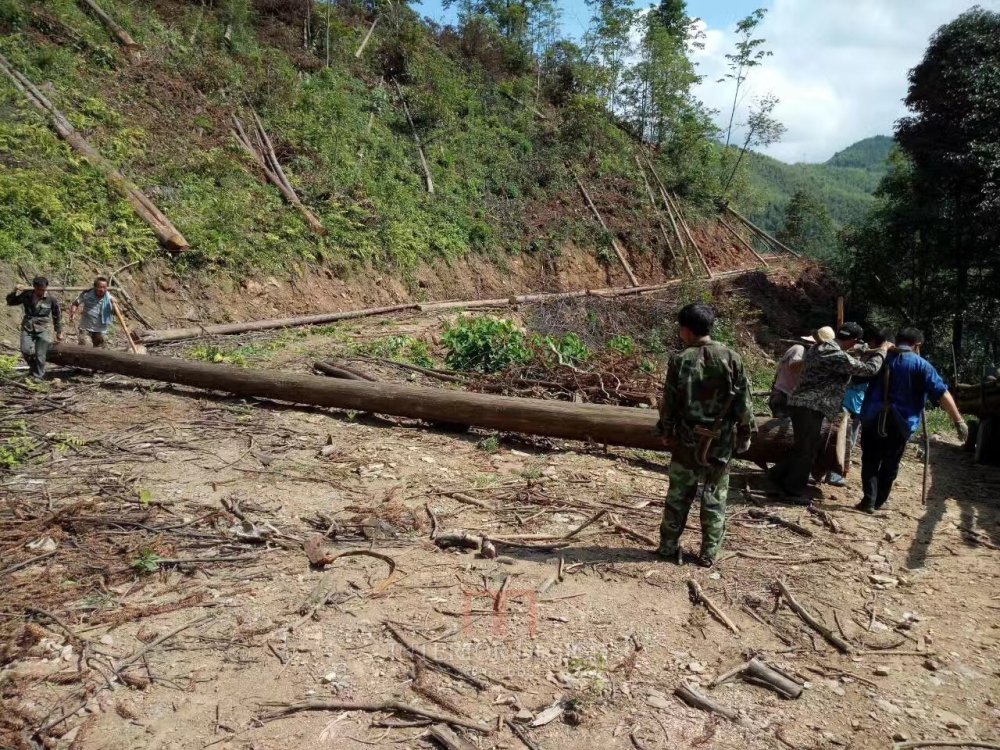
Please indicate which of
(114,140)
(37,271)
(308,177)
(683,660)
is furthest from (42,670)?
(308,177)

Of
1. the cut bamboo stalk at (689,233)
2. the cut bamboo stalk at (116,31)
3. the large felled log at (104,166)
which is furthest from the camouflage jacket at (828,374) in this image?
the cut bamboo stalk at (689,233)

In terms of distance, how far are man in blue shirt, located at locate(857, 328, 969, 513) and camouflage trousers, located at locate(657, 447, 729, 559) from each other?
7.18 ft

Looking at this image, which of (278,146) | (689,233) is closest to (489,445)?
(278,146)

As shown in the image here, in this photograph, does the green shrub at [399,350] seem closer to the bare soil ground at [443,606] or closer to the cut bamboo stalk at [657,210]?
the bare soil ground at [443,606]

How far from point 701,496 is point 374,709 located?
2.51 metres

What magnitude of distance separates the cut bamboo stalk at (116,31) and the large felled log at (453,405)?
11.3 metres

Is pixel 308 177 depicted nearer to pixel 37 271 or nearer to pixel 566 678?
pixel 37 271

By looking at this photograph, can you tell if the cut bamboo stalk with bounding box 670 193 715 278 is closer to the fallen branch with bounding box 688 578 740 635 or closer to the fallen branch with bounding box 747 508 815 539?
the fallen branch with bounding box 747 508 815 539

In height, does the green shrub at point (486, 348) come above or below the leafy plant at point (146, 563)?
above

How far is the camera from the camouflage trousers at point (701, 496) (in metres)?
4.32

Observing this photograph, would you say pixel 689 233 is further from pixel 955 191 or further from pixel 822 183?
pixel 822 183

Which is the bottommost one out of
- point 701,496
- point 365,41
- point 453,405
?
point 701,496

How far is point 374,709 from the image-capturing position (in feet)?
9.80

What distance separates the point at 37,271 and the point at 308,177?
24.6 feet
